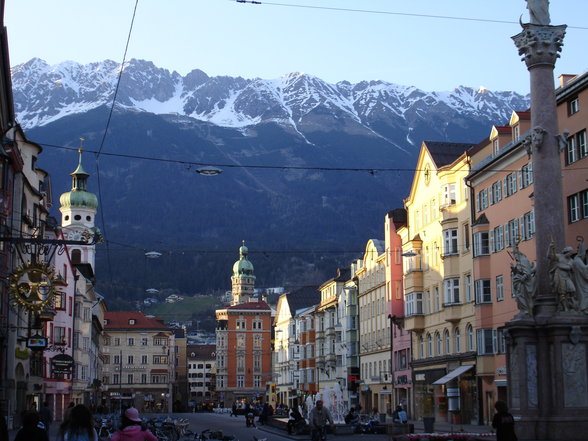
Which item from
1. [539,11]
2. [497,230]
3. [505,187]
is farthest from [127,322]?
[539,11]

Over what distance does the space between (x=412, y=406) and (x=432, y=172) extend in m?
17.2

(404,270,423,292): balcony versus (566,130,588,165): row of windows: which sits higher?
(566,130,588,165): row of windows

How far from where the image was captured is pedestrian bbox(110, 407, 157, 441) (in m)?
15.2

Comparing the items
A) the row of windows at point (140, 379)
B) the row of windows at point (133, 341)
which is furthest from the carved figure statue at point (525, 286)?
the row of windows at point (140, 379)

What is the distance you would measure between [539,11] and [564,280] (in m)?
8.80

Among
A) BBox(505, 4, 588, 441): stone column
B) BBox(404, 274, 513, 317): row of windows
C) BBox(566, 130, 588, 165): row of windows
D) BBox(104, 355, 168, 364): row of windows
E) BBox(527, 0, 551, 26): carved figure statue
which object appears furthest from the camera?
BBox(104, 355, 168, 364): row of windows

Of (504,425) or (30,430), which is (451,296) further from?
(30,430)

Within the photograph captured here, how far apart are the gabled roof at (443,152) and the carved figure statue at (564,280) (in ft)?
118

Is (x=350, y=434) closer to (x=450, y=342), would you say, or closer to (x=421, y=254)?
(x=450, y=342)

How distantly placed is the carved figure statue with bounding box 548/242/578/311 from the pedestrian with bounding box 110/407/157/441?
1655 centimetres

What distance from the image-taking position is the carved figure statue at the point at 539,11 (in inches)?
1243

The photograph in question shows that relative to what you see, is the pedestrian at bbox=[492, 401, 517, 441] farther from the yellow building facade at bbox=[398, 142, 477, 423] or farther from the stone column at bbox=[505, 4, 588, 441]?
the yellow building facade at bbox=[398, 142, 477, 423]

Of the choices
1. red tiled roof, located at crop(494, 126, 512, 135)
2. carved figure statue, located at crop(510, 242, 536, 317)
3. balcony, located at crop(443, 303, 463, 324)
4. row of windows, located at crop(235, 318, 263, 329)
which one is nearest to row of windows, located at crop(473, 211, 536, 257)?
balcony, located at crop(443, 303, 463, 324)

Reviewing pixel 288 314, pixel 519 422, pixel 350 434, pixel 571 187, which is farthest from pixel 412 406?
pixel 288 314
